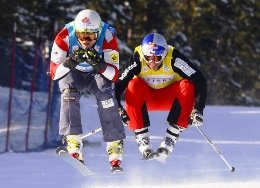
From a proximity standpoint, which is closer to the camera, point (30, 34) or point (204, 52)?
point (30, 34)

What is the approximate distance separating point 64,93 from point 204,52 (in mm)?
29235

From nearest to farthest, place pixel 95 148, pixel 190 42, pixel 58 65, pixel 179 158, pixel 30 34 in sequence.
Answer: pixel 58 65 < pixel 179 158 < pixel 95 148 < pixel 30 34 < pixel 190 42

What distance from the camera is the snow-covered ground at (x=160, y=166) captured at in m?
9.55

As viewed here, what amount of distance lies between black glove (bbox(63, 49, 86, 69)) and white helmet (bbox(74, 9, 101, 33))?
26cm

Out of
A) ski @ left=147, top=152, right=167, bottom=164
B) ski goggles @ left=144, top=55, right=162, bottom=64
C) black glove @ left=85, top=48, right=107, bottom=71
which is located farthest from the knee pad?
ski @ left=147, top=152, right=167, bottom=164

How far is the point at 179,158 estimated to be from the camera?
1241cm

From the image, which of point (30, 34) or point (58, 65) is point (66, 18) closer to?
Result: point (30, 34)

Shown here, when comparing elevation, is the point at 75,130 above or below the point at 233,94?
above

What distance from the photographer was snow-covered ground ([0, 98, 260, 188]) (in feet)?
31.3

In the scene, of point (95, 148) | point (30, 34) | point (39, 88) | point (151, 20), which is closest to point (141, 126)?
point (95, 148)

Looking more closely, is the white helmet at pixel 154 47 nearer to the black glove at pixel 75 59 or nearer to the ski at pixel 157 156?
the black glove at pixel 75 59

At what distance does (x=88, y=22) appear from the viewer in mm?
8453

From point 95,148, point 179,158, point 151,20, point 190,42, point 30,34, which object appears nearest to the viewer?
point 179,158

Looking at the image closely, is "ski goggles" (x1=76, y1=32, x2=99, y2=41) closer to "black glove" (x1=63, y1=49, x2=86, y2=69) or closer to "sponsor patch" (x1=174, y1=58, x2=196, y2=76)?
"black glove" (x1=63, y1=49, x2=86, y2=69)
